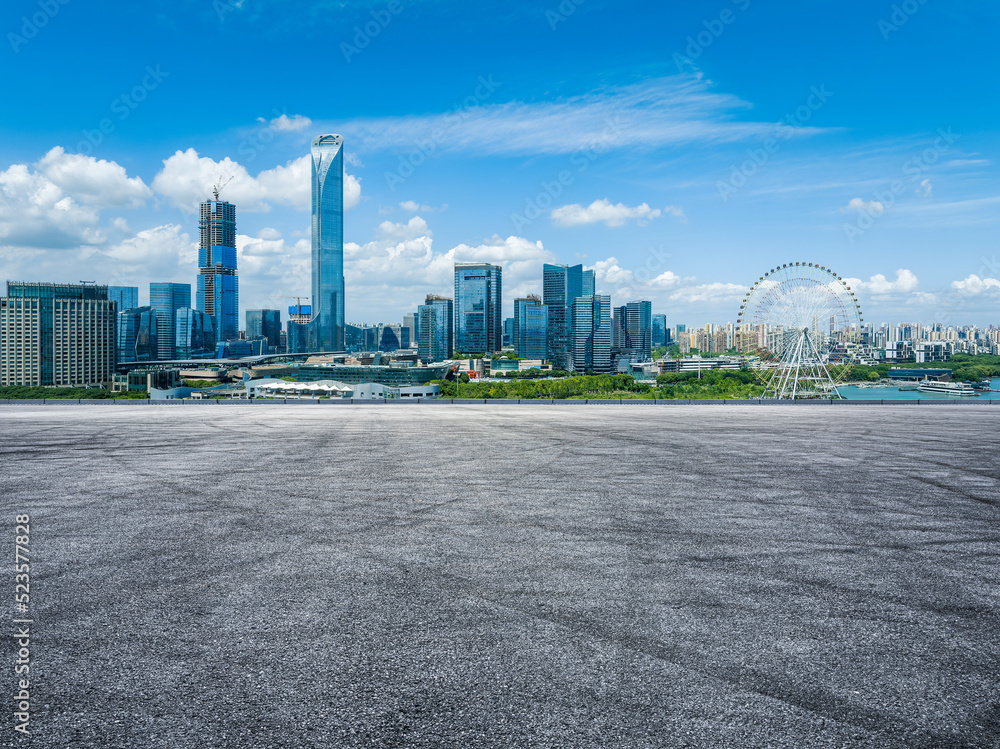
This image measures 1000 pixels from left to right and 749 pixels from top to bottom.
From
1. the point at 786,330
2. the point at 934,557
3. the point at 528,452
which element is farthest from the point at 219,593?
the point at 786,330

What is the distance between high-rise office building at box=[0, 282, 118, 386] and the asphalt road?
298 feet

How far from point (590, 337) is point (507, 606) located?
584ft

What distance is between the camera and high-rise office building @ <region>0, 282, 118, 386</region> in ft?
284

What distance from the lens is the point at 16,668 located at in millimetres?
5211

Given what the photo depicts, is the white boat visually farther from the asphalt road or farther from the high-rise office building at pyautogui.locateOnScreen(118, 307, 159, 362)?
the high-rise office building at pyautogui.locateOnScreen(118, 307, 159, 362)

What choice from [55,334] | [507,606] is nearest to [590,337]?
[55,334]

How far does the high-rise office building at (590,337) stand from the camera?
176875 millimetres

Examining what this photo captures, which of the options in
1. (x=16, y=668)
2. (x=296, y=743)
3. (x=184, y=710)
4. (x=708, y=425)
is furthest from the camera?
(x=708, y=425)

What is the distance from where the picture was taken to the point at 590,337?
18200 cm

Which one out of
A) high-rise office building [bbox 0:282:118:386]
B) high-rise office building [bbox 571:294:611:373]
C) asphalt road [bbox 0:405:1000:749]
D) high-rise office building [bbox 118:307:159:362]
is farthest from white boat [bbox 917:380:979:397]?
high-rise office building [bbox 118:307:159:362]

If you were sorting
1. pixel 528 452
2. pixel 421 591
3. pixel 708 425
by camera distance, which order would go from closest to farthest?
pixel 421 591
pixel 528 452
pixel 708 425

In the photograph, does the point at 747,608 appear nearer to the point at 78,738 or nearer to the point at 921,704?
the point at 921,704

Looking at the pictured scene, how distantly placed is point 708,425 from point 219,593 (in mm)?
21009

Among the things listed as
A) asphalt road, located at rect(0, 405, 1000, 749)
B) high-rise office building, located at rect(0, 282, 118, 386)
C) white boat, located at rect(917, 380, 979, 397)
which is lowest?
asphalt road, located at rect(0, 405, 1000, 749)
